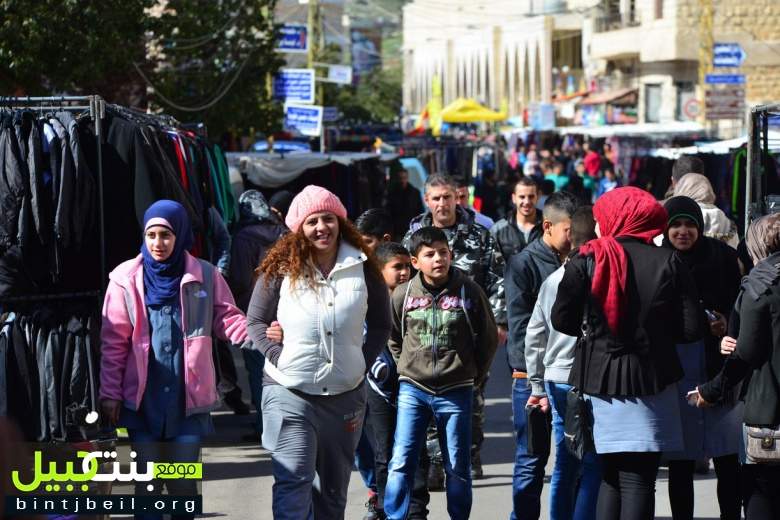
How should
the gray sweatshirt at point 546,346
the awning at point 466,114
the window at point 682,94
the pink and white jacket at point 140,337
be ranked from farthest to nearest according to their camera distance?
the awning at point 466,114 < the window at point 682,94 < the gray sweatshirt at point 546,346 < the pink and white jacket at point 140,337

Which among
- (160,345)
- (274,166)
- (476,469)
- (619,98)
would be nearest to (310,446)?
(160,345)

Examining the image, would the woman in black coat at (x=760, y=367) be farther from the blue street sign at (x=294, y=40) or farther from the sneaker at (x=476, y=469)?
the blue street sign at (x=294, y=40)

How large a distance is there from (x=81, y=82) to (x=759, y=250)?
12.3 metres

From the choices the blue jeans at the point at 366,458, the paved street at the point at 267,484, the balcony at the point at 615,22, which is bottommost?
the paved street at the point at 267,484

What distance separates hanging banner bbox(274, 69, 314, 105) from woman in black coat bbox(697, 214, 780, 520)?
927 inches

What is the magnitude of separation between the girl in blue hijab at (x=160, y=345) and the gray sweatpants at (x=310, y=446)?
44cm

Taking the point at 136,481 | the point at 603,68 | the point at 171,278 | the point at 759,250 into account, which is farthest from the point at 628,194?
the point at 603,68

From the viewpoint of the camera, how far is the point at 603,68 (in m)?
54.7

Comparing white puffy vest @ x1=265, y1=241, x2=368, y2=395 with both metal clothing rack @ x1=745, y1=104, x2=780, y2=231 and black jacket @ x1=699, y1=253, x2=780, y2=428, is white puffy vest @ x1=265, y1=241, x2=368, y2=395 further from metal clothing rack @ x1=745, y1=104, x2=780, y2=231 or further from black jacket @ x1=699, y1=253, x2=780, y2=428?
metal clothing rack @ x1=745, y1=104, x2=780, y2=231

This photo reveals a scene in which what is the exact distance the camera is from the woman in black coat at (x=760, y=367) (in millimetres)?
6008

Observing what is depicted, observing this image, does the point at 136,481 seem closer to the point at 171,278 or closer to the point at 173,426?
the point at 173,426

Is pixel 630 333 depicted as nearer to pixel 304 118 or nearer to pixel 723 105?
pixel 723 105

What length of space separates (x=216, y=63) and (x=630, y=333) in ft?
60.1

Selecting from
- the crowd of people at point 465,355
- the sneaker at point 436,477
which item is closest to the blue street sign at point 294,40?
the sneaker at point 436,477
